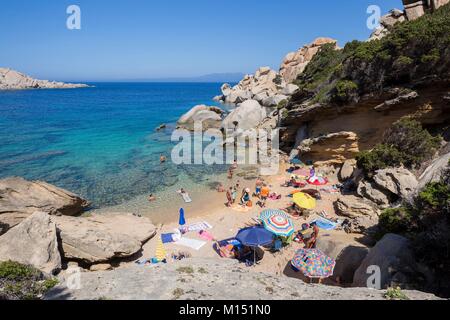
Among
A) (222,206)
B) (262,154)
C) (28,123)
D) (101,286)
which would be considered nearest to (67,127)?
(28,123)

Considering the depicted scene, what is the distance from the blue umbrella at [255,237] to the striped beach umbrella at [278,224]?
1.87 feet

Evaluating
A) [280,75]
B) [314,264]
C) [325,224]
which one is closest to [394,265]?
[314,264]

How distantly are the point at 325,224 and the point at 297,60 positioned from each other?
66206mm

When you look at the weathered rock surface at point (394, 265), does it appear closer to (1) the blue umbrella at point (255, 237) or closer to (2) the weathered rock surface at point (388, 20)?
(1) the blue umbrella at point (255, 237)

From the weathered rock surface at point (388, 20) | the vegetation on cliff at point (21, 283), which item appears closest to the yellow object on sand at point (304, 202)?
the vegetation on cliff at point (21, 283)

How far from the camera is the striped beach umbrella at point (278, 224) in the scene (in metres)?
12.1

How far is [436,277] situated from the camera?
6180 millimetres

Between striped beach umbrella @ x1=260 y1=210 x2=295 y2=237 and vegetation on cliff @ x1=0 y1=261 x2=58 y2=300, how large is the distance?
901cm

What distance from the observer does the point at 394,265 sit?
22.8 feet

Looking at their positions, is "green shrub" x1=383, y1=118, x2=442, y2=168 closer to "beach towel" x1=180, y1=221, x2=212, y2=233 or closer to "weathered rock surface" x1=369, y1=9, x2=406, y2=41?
"beach towel" x1=180, y1=221, x2=212, y2=233

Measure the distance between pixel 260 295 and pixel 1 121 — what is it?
6265 cm

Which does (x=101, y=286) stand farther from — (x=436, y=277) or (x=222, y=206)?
(x=222, y=206)

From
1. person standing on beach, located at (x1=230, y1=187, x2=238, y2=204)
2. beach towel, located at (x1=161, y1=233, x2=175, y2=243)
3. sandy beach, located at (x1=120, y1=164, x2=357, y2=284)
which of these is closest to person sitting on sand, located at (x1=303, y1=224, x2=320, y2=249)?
sandy beach, located at (x1=120, y1=164, x2=357, y2=284)
